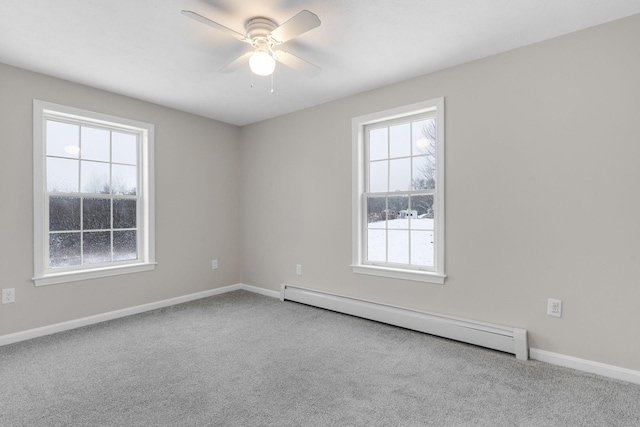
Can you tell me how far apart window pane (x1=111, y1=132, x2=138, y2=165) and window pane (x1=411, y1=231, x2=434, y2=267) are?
3355 millimetres

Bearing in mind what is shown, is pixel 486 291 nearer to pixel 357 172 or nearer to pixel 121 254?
pixel 357 172

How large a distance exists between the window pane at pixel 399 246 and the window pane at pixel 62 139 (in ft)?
11.3

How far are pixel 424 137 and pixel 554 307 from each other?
1844mm

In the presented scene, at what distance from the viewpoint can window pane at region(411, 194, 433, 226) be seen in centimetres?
329

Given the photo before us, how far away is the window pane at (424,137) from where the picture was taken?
10.7 feet

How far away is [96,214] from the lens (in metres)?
3.60

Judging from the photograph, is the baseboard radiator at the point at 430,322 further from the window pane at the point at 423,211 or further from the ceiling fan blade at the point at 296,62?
the ceiling fan blade at the point at 296,62

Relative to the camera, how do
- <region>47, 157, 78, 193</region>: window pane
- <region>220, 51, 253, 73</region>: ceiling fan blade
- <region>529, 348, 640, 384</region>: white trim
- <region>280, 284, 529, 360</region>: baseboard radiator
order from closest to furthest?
<region>529, 348, 640, 384</region>: white trim, <region>220, 51, 253, 73</region>: ceiling fan blade, <region>280, 284, 529, 360</region>: baseboard radiator, <region>47, 157, 78, 193</region>: window pane

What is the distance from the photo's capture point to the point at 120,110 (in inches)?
145

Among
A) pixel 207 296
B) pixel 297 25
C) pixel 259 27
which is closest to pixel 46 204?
pixel 207 296

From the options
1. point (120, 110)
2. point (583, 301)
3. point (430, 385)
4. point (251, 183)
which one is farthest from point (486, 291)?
point (120, 110)

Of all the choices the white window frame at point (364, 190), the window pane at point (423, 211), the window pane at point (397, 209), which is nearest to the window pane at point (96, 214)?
the white window frame at point (364, 190)

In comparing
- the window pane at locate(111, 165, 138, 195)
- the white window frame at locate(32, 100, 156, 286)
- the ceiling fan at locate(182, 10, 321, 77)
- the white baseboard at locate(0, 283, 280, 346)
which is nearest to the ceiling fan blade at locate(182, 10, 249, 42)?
the ceiling fan at locate(182, 10, 321, 77)

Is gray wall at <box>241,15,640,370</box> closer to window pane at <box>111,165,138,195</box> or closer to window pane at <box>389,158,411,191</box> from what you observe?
→ window pane at <box>389,158,411,191</box>
